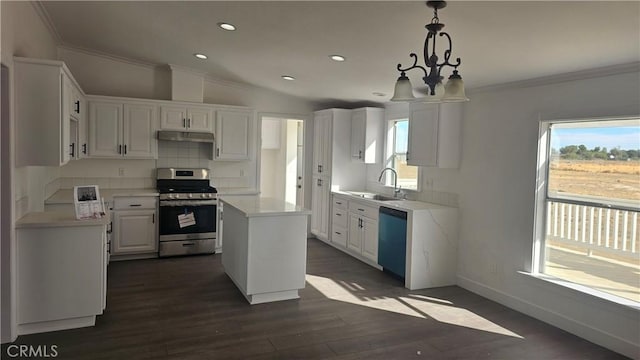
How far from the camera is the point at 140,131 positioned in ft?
18.9

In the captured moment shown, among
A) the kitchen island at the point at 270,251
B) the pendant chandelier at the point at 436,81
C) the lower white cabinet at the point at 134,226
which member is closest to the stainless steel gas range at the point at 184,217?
the lower white cabinet at the point at 134,226

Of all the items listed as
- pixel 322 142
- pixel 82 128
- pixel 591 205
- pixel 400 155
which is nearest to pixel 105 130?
pixel 82 128

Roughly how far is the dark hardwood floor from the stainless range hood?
188cm

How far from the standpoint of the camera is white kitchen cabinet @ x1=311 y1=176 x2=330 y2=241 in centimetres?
684

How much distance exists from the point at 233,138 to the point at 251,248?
2.57 meters

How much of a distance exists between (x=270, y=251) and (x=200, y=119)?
2690 mm

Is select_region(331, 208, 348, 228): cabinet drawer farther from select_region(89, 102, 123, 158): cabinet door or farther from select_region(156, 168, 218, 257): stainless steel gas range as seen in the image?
select_region(89, 102, 123, 158): cabinet door

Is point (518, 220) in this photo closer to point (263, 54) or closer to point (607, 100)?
point (607, 100)

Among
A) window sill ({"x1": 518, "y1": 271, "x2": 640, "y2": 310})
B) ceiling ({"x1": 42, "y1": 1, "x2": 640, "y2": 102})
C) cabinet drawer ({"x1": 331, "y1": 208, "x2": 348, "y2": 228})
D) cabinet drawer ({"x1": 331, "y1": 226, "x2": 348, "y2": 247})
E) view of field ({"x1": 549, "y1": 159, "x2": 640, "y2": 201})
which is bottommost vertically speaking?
cabinet drawer ({"x1": 331, "y1": 226, "x2": 348, "y2": 247})

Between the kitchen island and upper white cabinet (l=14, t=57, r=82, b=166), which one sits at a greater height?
upper white cabinet (l=14, t=57, r=82, b=166)

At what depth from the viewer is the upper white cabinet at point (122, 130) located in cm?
550

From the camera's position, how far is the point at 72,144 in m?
4.34

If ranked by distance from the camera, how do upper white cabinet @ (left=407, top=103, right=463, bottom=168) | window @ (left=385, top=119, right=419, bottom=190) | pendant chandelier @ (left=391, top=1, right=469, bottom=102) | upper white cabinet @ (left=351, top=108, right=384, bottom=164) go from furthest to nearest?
1. upper white cabinet @ (left=351, top=108, right=384, bottom=164)
2. window @ (left=385, top=119, right=419, bottom=190)
3. upper white cabinet @ (left=407, top=103, right=463, bottom=168)
4. pendant chandelier @ (left=391, top=1, right=469, bottom=102)

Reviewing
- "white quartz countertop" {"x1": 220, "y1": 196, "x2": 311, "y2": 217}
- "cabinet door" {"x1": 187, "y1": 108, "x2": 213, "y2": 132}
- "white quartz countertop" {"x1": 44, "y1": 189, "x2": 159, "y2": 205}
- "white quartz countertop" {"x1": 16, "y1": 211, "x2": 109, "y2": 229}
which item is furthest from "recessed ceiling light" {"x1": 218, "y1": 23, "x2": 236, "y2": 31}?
"white quartz countertop" {"x1": 44, "y1": 189, "x2": 159, "y2": 205}
